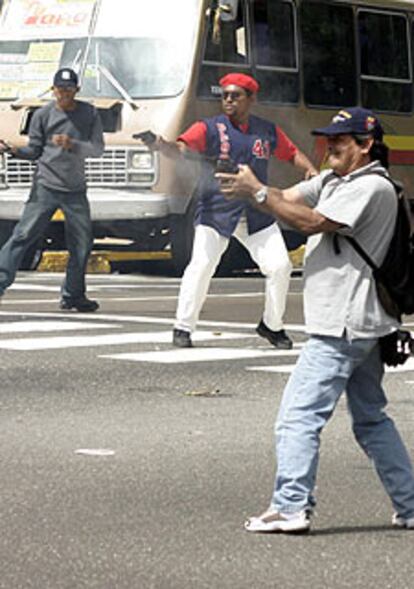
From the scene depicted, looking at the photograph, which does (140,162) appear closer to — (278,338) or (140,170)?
(140,170)

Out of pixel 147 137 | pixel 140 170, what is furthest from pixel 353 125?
pixel 140 170

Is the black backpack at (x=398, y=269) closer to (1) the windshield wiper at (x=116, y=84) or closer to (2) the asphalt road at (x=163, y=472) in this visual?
(2) the asphalt road at (x=163, y=472)

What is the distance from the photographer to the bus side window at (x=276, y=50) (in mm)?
24250

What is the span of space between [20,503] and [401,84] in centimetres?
1836

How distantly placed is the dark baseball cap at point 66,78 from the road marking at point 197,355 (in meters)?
3.42

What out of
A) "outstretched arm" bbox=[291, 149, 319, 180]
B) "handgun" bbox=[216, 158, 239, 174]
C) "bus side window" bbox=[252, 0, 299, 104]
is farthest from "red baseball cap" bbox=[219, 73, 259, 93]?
"bus side window" bbox=[252, 0, 299, 104]

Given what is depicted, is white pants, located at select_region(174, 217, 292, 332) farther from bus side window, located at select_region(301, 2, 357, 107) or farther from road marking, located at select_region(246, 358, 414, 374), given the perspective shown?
bus side window, located at select_region(301, 2, 357, 107)

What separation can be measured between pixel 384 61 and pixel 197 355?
12.3 meters

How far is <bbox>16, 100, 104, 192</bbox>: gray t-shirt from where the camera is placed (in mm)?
17891

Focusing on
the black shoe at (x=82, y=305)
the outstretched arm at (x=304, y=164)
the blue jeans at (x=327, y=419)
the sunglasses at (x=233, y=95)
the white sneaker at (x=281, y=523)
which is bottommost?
the black shoe at (x=82, y=305)

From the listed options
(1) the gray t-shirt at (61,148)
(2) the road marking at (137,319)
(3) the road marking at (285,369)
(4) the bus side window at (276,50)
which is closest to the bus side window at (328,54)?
(4) the bus side window at (276,50)

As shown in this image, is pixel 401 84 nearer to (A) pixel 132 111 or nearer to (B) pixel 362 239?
(A) pixel 132 111

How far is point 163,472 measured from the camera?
9.30m

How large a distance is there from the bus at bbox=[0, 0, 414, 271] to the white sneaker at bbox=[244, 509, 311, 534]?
47.5ft
